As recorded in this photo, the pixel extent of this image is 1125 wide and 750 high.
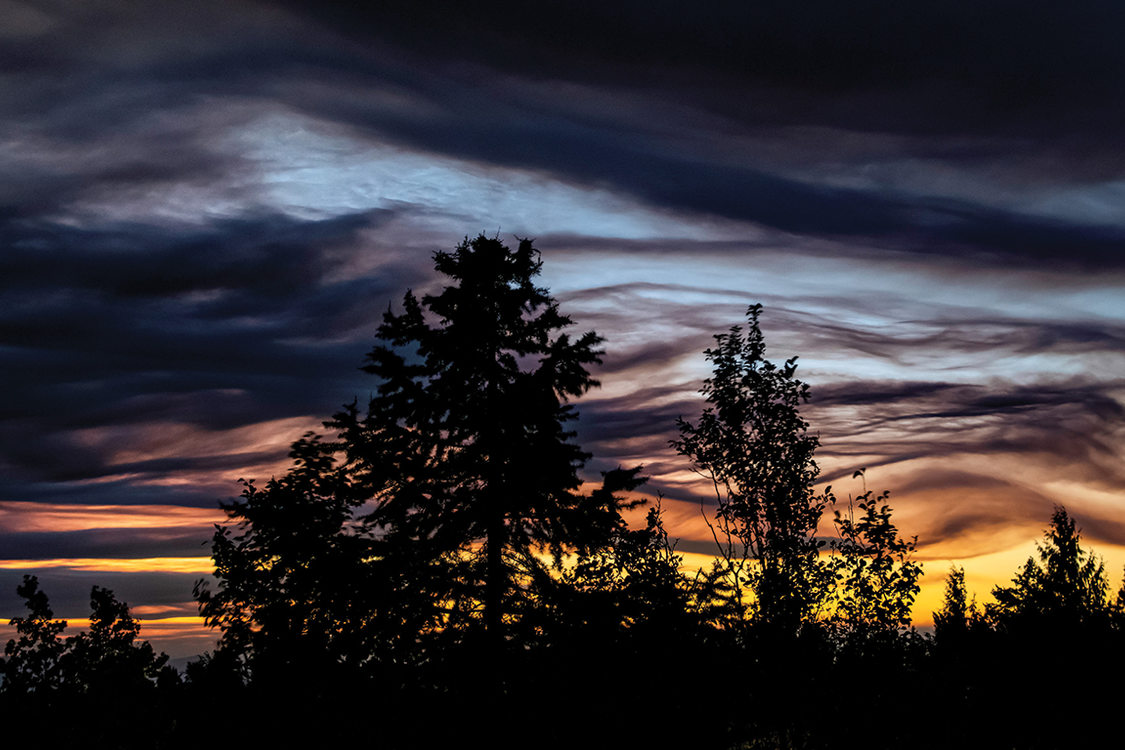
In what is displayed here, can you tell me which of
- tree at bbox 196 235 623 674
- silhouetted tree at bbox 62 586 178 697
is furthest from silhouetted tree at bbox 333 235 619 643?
silhouetted tree at bbox 62 586 178 697

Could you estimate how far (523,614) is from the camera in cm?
2208

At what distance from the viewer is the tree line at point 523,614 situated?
50.8 feet

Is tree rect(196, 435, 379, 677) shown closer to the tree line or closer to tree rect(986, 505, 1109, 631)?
the tree line

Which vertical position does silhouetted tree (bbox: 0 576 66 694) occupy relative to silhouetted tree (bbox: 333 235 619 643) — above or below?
below

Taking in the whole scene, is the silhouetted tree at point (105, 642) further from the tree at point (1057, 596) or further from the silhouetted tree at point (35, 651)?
the tree at point (1057, 596)

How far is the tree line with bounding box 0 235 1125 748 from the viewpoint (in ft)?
50.8

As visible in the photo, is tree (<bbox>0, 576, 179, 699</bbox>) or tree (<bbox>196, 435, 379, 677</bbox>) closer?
tree (<bbox>0, 576, 179, 699</bbox>)

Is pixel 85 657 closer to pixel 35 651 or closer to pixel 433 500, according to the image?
pixel 35 651

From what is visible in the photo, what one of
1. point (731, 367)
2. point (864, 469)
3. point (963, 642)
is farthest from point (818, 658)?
point (731, 367)

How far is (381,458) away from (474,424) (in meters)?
3.62

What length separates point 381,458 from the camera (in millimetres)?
30188

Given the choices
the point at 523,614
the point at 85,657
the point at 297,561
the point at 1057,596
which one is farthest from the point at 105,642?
the point at 1057,596

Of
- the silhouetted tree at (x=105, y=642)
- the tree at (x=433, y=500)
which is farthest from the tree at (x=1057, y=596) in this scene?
the silhouetted tree at (x=105, y=642)

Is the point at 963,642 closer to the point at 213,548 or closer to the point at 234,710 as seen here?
the point at 234,710
